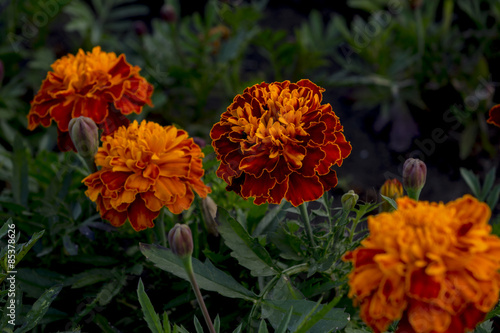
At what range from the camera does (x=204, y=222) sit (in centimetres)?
112

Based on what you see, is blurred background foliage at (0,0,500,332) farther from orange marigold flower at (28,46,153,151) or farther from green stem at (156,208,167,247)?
green stem at (156,208,167,247)

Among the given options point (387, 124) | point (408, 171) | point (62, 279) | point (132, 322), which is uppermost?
point (408, 171)

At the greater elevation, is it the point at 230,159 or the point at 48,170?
the point at 230,159

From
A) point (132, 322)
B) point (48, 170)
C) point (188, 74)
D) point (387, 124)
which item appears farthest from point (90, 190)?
point (387, 124)

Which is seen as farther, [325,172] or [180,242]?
[325,172]

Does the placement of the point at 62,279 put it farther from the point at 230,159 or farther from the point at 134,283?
the point at 230,159

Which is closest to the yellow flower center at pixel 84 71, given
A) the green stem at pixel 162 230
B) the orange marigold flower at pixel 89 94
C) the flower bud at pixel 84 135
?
the orange marigold flower at pixel 89 94

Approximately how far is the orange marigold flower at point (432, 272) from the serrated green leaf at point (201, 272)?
345 mm

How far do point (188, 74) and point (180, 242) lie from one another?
1224 mm

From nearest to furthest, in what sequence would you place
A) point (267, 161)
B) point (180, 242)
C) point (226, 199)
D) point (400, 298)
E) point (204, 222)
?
1. point (400, 298)
2. point (180, 242)
3. point (267, 161)
4. point (204, 222)
5. point (226, 199)

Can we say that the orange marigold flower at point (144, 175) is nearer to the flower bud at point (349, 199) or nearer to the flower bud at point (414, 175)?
the flower bud at point (349, 199)

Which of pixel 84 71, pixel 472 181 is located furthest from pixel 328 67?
pixel 84 71

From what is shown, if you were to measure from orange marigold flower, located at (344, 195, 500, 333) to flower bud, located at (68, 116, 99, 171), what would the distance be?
55 cm

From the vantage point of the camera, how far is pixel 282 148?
0.84m
